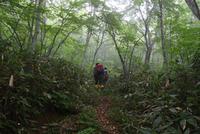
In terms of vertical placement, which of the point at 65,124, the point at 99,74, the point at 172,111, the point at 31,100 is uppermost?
the point at 99,74

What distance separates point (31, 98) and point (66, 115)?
1099mm

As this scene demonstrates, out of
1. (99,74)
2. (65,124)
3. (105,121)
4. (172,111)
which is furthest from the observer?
(99,74)

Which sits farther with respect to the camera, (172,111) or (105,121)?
(105,121)

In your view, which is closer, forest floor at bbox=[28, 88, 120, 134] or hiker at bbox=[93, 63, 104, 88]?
forest floor at bbox=[28, 88, 120, 134]

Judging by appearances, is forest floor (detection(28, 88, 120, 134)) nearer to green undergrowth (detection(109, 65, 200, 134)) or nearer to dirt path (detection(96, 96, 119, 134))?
dirt path (detection(96, 96, 119, 134))

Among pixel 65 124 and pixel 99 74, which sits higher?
pixel 99 74

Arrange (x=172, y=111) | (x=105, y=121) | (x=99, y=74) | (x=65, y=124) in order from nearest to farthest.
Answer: (x=172, y=111) → (x=65, y=124) → (x=105, y=121) → (x=99, y=74)

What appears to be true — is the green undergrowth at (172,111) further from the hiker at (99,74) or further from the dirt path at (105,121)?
the hiker at (99,74)

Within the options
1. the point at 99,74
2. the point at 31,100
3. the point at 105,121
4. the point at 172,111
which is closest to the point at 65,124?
the point at 31,100

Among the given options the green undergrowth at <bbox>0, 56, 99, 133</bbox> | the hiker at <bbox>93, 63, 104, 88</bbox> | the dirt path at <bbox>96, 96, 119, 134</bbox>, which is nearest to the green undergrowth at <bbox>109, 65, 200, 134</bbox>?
the dirt path at <bbox>96, 96, 119, 134</bbox>

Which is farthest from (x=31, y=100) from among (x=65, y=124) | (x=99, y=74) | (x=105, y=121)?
(x=99, y=74)

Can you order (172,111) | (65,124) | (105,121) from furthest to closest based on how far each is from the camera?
(105,121)
(65,124)
(172,111)

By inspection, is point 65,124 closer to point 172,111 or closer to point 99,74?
point 172,111

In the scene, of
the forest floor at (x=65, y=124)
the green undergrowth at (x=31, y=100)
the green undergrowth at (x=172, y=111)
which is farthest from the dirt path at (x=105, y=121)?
the green undergrowth at (x=31, y=100)
